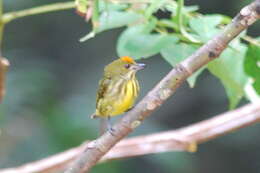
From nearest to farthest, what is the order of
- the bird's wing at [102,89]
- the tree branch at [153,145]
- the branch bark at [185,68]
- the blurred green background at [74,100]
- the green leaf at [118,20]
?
1. the branch bark at [185,68]
2. the green leaf at [118,20]
3. the bird's wing at [102,89]
4. the tree branch at [153,145]
5. the blurred green background at [74,100]

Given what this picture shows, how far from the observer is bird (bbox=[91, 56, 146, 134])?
64.7 inches

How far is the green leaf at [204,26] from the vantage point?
151 centimetres

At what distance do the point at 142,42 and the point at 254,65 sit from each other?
0.27 metres

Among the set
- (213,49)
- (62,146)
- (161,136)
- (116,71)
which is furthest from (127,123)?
(62,146)

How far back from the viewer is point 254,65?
4.96 ft

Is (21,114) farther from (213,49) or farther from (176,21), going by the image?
(213,49)

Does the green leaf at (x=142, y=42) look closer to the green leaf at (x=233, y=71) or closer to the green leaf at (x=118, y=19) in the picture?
the green leaf at (x=118, y=19)

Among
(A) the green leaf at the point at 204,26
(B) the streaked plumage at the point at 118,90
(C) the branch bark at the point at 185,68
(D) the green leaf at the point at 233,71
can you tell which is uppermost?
(C) the branch bark at the point at 185,68

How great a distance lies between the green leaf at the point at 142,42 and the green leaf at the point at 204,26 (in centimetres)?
5

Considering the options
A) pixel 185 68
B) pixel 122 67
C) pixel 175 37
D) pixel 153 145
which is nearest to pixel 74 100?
pixel 153 145

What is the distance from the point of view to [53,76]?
4035 mm

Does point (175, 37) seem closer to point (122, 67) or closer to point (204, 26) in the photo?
point (204, 26)

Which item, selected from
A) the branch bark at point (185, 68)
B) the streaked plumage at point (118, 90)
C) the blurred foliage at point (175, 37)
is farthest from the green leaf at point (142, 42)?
the branch bark at point (185, 68)

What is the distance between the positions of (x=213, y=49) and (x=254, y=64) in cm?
41
